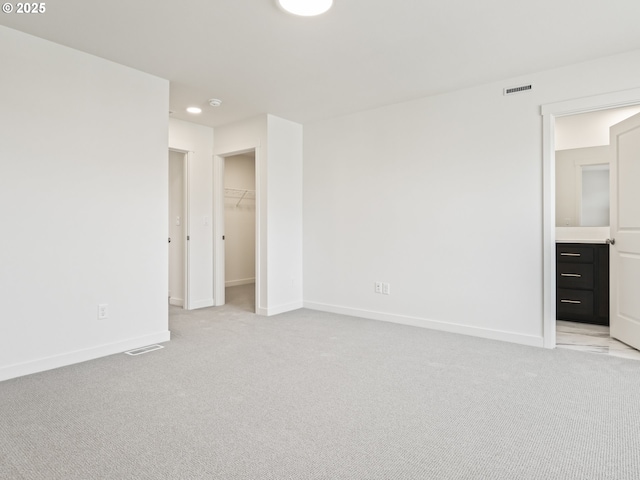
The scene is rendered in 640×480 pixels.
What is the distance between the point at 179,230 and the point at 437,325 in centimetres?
363

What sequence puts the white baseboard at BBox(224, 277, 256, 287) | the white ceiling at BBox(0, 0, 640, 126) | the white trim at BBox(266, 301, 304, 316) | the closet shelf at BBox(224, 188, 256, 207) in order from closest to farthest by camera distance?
1. the white ceiling at BBox(0, 0, 640, 126)
2. the white trim at BBox(266, 301, 304, 316)
3. the closet shelf at BBox(224, 188, 256, 207)
4. the white baseboard at BBox(224, 277, 256, 287)

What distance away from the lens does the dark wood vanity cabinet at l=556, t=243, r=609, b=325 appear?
4.21m

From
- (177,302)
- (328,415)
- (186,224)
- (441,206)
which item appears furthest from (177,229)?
(328,415)

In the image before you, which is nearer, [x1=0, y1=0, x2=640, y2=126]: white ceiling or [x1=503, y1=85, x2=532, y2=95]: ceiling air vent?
[x1=0, y1=0, x2=640, y2=126]: white ceiling

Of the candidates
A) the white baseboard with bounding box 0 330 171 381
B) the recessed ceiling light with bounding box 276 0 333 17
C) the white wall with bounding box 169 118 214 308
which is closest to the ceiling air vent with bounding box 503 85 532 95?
the recessed ceiling light with bounding box 276 0 333 17

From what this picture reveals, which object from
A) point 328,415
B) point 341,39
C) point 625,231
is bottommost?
point 328,415

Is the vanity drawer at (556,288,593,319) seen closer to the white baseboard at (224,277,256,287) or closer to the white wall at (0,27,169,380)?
the white wall at (0,27,169,380)

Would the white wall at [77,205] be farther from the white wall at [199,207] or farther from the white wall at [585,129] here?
the white wall at [585,129]

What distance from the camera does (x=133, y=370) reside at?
2840mm

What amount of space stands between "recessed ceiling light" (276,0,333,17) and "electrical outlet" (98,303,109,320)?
2.70m

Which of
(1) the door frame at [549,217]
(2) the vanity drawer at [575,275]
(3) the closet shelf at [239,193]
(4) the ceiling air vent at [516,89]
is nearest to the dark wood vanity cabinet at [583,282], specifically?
(2) the vanity drawer at [575,275]

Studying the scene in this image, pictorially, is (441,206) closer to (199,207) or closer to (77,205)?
(199,207)

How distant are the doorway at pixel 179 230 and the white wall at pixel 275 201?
0.61m

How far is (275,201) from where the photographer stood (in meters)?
4.81
